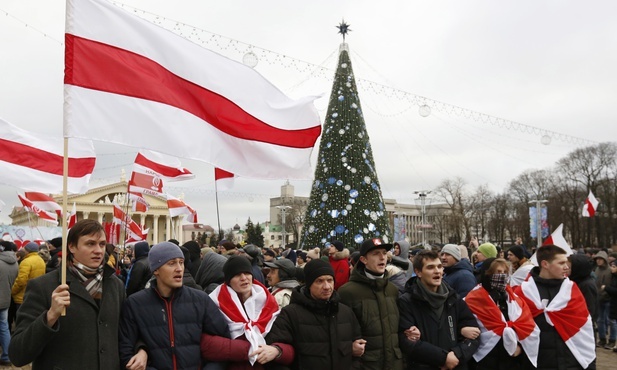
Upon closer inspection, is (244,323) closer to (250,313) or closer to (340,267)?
(250,313)

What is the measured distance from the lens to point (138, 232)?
16.7 meters

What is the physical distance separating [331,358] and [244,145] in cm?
206

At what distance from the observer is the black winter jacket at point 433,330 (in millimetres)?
4645

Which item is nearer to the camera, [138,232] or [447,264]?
[447,264]

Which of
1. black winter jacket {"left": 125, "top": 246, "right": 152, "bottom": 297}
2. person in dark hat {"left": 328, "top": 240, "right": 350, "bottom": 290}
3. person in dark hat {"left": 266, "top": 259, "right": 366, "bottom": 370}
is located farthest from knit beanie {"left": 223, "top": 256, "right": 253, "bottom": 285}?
person in dark hat {"left": 328, "top": 240, "right": 350, "bottom": 290}

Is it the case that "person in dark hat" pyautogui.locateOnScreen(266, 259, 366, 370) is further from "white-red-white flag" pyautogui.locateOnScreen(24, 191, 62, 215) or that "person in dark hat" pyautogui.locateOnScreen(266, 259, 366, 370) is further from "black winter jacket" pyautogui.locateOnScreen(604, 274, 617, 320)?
"white-red-white flag" pyautogui.locateOnScreen(24, 191, 62, 215)

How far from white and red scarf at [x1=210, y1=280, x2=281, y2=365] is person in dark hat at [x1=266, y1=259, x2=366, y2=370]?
3.7 inches

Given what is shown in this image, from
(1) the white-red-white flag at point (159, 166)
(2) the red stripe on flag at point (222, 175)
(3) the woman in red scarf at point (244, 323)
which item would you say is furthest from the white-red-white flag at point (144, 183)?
(3) the woman in red scarf at point (244, 323)

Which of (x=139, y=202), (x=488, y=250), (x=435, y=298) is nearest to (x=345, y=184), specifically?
(x=139, y=202)

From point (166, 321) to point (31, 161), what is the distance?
6.42m

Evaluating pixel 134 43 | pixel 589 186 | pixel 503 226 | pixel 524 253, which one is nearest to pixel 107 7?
pixel 134 43

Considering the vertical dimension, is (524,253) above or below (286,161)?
below

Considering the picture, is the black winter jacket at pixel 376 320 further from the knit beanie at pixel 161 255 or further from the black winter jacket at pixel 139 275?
the black winter jacket at pixel 139 275

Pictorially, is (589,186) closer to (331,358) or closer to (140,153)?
(140,153)
